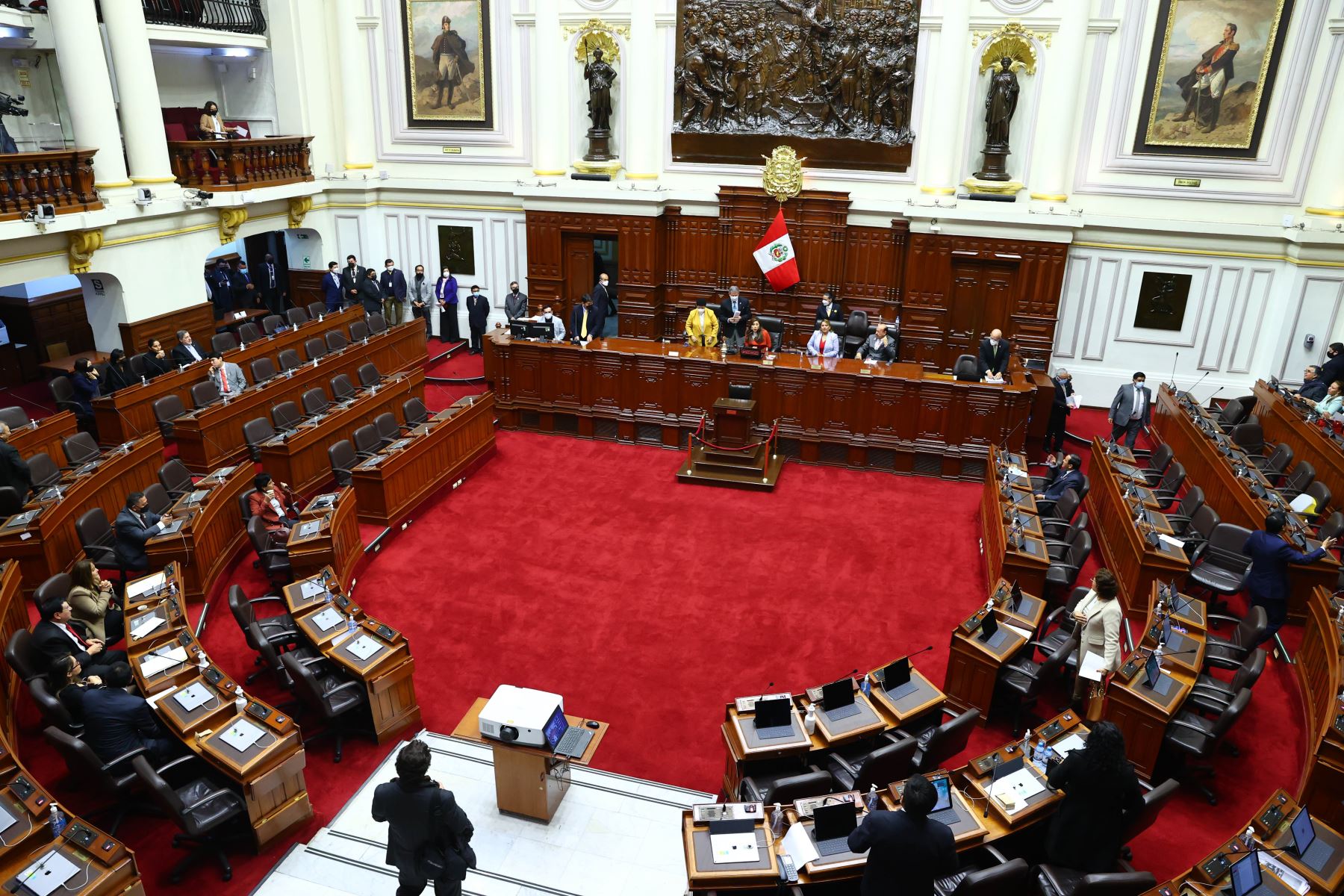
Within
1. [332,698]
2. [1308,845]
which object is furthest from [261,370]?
[1308,845]

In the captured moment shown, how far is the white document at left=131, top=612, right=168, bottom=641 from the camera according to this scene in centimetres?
682

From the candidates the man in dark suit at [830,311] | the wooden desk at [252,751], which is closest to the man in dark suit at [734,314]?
the man in dark suit at [830,311]

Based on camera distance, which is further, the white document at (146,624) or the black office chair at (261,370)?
the black office chair at (261,370)

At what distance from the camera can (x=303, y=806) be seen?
19.6 feet

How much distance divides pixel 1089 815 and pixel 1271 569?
13.7ft

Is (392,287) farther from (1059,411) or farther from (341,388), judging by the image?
(1059,411)

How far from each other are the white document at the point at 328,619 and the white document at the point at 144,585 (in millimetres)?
1486

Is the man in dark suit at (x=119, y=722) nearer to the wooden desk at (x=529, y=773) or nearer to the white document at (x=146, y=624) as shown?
the white document at (x=146, y=624)

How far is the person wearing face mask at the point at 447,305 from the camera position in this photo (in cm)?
1698

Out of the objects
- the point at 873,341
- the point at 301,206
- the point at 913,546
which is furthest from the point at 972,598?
the point at 301,206

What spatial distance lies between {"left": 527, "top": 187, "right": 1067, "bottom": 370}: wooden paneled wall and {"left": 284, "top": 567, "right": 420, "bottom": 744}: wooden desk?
9995mm

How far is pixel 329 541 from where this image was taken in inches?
333

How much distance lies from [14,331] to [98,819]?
37.9ft

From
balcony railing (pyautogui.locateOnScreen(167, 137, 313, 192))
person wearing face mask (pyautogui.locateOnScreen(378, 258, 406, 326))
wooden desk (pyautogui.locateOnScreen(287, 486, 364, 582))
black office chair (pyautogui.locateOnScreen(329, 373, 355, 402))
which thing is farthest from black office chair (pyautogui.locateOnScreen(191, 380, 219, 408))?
person wearing face mask (pyautogui.locateOnScreen(378, 258, 406, 326))
